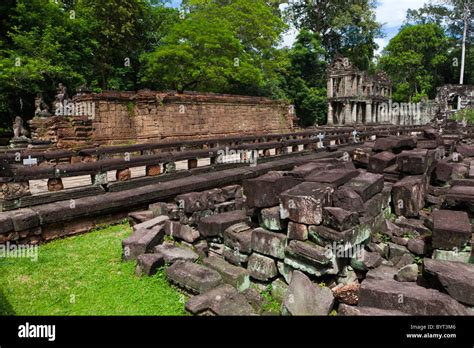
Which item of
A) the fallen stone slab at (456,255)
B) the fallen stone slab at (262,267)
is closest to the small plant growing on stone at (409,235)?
the fallen stone slab at (456,255)

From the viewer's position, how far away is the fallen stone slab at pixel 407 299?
2580mm

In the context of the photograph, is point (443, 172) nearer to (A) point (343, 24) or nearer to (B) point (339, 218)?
(B) point (339, 218)

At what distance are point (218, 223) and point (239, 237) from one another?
1.38 feet

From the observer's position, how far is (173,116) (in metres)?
14.2

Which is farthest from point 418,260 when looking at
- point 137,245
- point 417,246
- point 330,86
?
point 330,86

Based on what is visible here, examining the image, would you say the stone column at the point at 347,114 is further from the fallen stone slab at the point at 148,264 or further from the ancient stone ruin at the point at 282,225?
the fallen stone slab at the point at 148,264

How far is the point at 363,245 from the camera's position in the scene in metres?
3.81

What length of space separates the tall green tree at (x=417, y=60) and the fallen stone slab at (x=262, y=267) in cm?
4585

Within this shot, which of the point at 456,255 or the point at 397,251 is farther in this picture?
the point at 397,251

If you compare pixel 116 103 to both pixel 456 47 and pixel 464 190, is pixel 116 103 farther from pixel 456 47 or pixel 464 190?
pixel 456 47

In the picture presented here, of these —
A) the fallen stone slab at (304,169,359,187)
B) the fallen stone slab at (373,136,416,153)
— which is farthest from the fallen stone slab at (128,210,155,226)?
the fallen stone slab at (373,136,416,153)

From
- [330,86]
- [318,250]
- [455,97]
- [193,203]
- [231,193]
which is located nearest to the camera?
[318,250]

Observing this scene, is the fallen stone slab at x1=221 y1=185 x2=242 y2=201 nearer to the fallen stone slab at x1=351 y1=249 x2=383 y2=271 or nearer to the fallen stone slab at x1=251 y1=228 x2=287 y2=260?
the fallen stone slab at x1=251 y1=228 x2=287 y2=260
